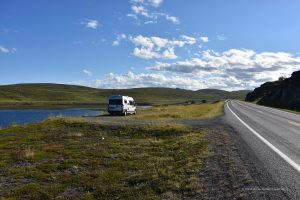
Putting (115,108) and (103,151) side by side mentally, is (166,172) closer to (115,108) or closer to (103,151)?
(103,151)

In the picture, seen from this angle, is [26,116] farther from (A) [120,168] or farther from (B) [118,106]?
(A) [120,168]

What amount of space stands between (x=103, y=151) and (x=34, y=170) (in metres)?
3.45

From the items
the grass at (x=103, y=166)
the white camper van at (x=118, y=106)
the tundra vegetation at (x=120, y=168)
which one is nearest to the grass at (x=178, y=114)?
the white camper van at (x=118, y=106)

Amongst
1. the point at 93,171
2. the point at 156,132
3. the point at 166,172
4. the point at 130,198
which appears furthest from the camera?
the point at 156,132

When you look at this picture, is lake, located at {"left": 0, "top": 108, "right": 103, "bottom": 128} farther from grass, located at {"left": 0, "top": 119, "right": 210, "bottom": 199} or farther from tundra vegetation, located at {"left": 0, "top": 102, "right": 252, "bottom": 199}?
tundra vegetation, located at {"left": 0, "top": 102, "right": 252, "bottom": 199}

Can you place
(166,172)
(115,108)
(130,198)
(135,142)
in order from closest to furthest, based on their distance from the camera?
(130,198) → (166,172) → (135,142) → (115,108)

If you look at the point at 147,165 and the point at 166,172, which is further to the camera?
the point at 147,165

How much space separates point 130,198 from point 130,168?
3.24 metres

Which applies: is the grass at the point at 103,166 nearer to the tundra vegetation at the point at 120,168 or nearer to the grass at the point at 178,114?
the tundra vegetation at the point at 120,168

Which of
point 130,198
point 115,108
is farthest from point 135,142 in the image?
point 115,108

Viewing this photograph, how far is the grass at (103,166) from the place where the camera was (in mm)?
8219

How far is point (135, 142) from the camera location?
16422 mm

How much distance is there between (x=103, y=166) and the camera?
1129cm

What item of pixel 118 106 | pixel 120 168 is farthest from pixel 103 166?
pixel 118 106
